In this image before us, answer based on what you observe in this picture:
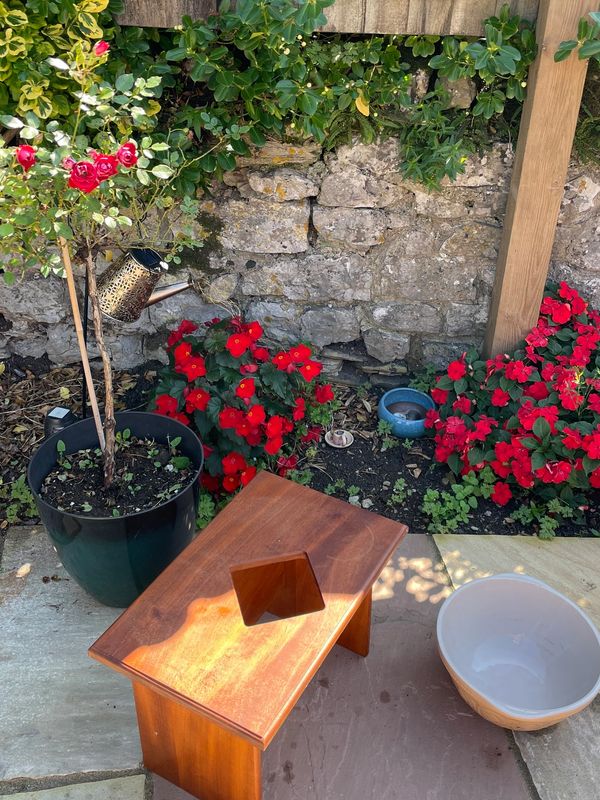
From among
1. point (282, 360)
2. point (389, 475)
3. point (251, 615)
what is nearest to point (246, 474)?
point (282, 360)

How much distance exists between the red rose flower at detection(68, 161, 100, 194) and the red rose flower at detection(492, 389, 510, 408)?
149cm

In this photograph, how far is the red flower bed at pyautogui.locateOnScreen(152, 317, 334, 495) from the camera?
233 centimetres

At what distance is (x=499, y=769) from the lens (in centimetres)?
172

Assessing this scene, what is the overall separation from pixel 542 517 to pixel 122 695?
54.1 inches

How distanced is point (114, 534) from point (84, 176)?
0.89 metres

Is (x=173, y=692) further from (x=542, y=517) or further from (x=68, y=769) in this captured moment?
(x=542, y=517)

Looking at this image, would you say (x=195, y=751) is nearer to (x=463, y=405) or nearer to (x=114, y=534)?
(x=114, y=534)

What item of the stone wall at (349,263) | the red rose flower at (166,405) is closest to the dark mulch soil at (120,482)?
the red rose flower at (166,405)

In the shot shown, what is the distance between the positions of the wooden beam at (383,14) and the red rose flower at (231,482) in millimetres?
1356

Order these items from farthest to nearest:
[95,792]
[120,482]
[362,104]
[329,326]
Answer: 1. [329,326]
2. [362,104]
3. [120,482]
4. [95,792]

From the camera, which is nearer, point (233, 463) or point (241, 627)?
point (241, 627)

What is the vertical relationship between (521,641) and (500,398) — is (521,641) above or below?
below

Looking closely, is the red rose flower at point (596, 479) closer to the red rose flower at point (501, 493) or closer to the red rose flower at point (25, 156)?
the red rose flower at point (501, 493)

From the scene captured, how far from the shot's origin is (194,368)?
7.65 ft
